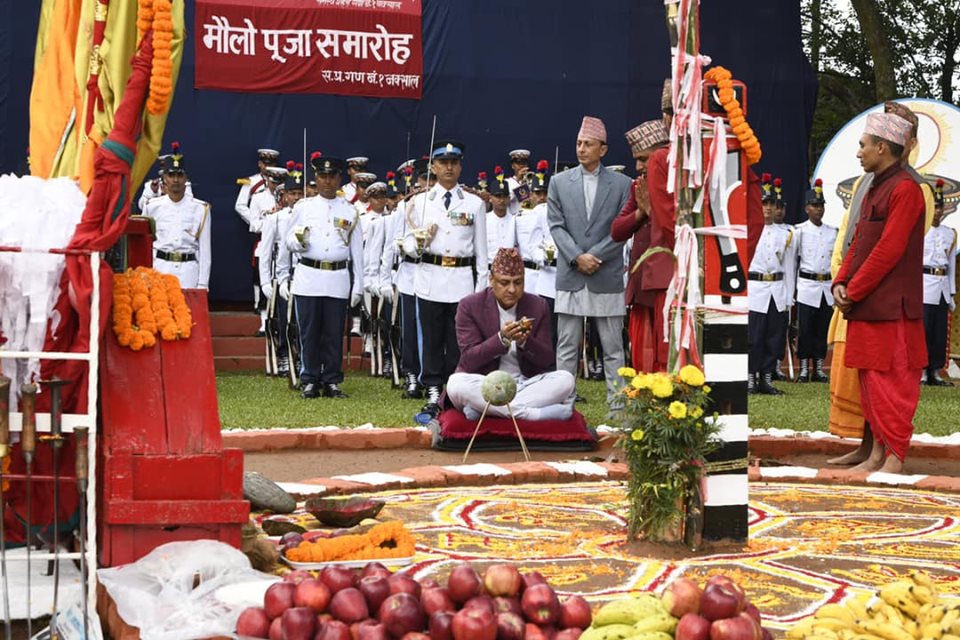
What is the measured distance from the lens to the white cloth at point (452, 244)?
12.4 metres

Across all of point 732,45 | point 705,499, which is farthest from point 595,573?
point 732,45

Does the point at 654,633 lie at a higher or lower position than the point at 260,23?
lower

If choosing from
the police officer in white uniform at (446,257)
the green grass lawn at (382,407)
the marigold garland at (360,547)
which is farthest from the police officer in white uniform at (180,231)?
the marigold garland at (360,547)

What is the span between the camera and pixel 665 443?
19.0 feet

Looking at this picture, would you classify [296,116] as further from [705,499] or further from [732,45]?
[705,499]

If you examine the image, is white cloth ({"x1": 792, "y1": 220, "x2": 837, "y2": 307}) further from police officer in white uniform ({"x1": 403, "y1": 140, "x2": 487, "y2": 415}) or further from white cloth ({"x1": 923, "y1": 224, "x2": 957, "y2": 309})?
police officer in white uniform ({"x1": 403, "y1": 140, "x2": 487, "y2": 415})

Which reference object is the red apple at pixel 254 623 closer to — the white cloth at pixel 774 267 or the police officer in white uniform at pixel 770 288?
the police officer in white uniform at pixel 770 288

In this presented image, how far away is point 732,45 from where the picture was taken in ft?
70.0

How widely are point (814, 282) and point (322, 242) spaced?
629cm

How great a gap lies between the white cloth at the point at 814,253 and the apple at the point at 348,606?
13.7 meters

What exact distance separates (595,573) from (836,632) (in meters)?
2.00

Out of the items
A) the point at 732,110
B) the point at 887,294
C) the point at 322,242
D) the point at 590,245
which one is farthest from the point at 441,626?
the point at 322,242

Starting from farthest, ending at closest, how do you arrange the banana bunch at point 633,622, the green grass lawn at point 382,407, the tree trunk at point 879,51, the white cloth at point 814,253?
the tree trunk at point 879,51 → the white cloth at point 814,253 → the green grass lawn at point 382,407 → the banana bunch at point 633,622

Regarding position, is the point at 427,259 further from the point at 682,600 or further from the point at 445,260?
the point at 682,600
